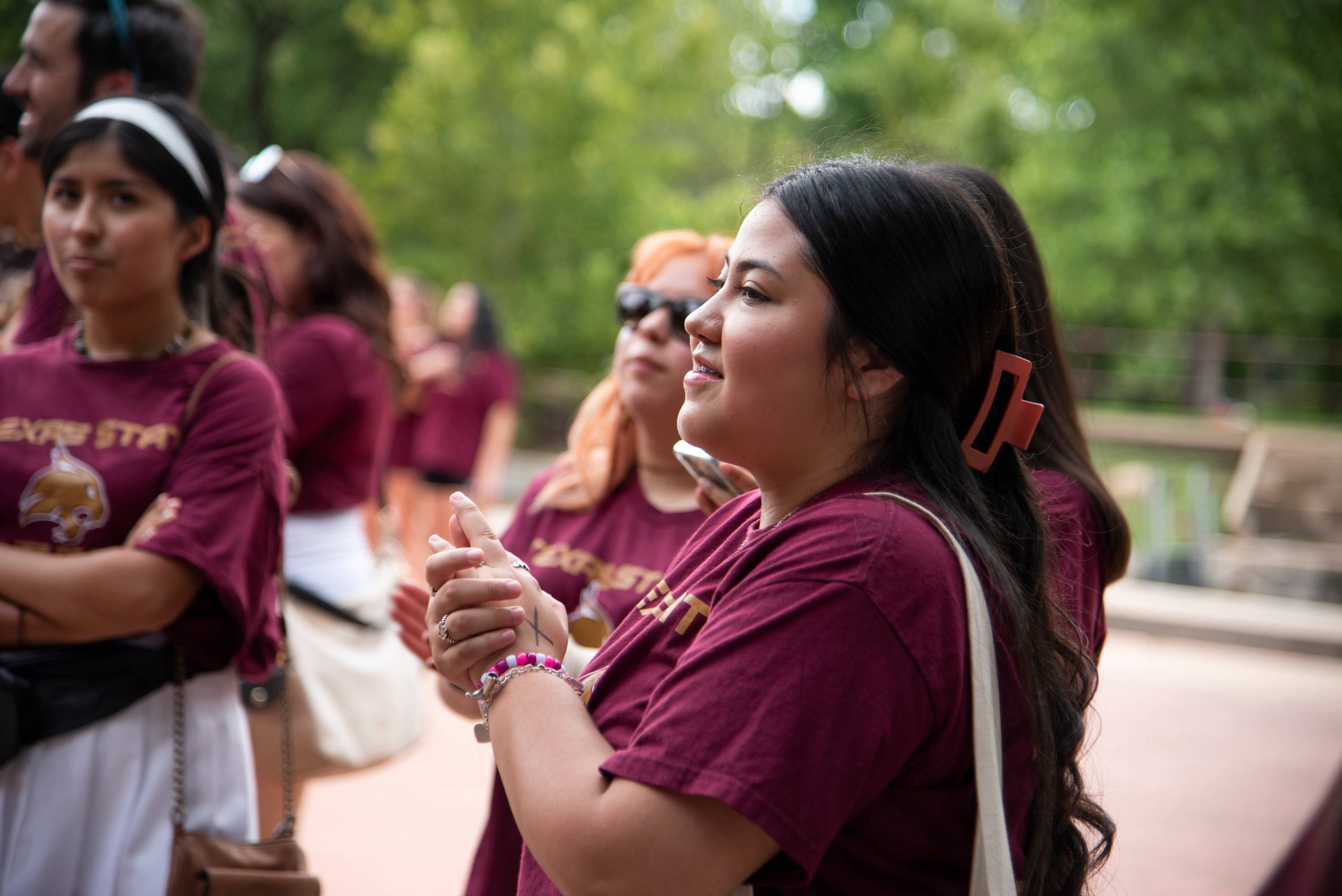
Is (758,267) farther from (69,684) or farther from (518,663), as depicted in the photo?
(69,684)

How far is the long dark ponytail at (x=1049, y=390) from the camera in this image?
2205mm

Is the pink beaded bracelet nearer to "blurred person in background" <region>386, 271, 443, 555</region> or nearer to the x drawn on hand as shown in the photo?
the x drawn on hand

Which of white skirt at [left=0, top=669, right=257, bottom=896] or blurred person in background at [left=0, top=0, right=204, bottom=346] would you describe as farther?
blurred person in background at [left=0, top=0, right=204, bottom=346]

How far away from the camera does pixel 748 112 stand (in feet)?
69.4

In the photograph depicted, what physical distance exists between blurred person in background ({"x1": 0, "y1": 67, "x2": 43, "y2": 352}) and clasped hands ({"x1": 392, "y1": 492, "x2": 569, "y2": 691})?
192 cm

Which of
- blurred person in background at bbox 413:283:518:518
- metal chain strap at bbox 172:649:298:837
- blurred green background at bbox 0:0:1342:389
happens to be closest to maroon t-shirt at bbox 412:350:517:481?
blurred person in background at bbox 413:283:518:518

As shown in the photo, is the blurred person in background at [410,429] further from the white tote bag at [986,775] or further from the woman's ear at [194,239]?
the white tote bag at [986,775]

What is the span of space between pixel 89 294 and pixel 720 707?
69.5 inches

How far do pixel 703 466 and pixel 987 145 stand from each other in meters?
17.6

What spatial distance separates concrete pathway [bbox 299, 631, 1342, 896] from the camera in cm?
443

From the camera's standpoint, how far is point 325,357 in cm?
372

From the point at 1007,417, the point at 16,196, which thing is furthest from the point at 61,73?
the point at 1007,417

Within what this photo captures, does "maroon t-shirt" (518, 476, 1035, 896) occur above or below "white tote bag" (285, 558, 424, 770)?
above

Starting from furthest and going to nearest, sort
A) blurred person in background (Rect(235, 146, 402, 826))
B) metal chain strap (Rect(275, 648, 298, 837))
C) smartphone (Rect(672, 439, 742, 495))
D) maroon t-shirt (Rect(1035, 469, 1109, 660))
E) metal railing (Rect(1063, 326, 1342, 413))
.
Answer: metal railing (Rect(1063, 326, 1342, 413))
blurred person in background (Rect(235, 146, 402, 826))
metal chain strap (Rect(275, 648, 298, 837))
smartphone (Rect(672, 439, 742, 495))
maroon t-shirt (Rect(1035, 469, 1109, 660))
